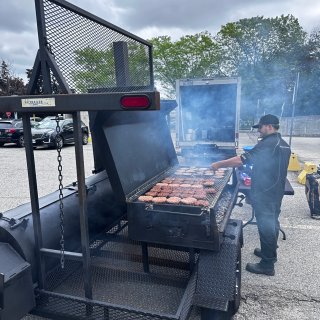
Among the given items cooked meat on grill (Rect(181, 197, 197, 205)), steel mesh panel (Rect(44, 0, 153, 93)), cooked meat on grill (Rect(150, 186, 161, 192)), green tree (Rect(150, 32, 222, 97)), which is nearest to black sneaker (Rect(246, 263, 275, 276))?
cooked meat on grill (Rect(181, 197, 197, 205))

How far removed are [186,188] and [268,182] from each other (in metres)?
1.01

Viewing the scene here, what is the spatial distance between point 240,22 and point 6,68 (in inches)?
1193

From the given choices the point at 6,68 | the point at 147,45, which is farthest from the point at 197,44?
the point at 147,45

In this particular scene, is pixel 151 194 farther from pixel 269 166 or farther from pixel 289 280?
pixel 289 280

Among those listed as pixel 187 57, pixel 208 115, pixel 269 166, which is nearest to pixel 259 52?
pixel 187 57

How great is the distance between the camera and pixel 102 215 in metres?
3.51

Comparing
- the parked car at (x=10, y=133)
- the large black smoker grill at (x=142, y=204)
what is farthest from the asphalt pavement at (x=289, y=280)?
the parked car at (x=10, y=133)

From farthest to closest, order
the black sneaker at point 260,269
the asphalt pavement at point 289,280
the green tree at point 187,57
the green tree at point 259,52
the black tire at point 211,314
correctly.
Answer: the green tree at point 187,57 → the green tree at point 259,52 → the black sneaker at point 260,269 → the asphalt pavement at point 289,280 → the black tire at point 211,314

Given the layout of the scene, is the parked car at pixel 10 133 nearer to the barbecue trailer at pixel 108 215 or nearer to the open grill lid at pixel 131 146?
the open grill lid at pixel 131 146

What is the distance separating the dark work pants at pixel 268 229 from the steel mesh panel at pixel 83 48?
81.7 inches

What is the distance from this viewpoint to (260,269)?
3.58 metres

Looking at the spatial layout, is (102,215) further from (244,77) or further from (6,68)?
(6,68)

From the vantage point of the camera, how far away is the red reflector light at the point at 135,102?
1.75 m

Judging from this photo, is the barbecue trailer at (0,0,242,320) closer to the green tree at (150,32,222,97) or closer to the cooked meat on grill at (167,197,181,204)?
the cooked meat on grill at (167,197,181,204)
